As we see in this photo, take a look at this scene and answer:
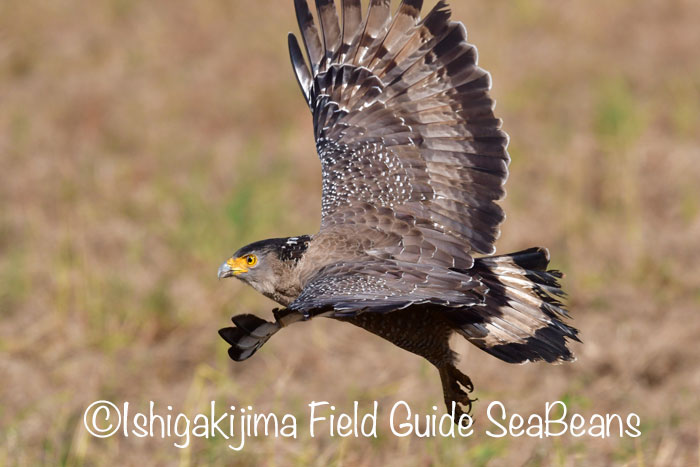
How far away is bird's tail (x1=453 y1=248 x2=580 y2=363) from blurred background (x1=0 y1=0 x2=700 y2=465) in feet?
1.74

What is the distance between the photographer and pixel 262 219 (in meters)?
8.12

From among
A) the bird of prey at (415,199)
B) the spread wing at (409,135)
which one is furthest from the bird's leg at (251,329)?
the spread wing at (409,135)

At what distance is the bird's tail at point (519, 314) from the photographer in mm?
4715

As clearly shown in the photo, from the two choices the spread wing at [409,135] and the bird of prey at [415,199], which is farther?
the spread wing at [409,135]

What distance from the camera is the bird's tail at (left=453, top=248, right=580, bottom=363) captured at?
4.71 m

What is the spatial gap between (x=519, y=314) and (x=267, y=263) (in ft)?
4.45

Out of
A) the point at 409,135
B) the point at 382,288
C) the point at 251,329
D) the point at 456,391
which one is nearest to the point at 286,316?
the point at 251,329

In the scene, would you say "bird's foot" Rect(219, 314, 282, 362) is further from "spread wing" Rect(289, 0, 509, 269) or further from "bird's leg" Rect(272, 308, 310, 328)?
"spread wing" Rect(289, 0, 509, 269)

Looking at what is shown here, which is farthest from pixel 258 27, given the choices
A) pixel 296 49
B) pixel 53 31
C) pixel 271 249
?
pixel 271 249

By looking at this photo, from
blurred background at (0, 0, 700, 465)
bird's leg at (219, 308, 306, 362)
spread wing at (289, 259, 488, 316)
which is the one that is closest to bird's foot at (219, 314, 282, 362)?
bird's leg at (219, 308, 306, 362)

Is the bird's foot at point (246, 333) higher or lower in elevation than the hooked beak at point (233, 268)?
lower

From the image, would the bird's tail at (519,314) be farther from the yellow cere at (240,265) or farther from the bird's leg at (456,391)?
the yellow cere at (240,265)

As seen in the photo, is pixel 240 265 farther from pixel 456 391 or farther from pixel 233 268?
pixel 456 391

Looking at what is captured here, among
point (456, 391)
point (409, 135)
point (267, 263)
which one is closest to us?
point (456, 391)
